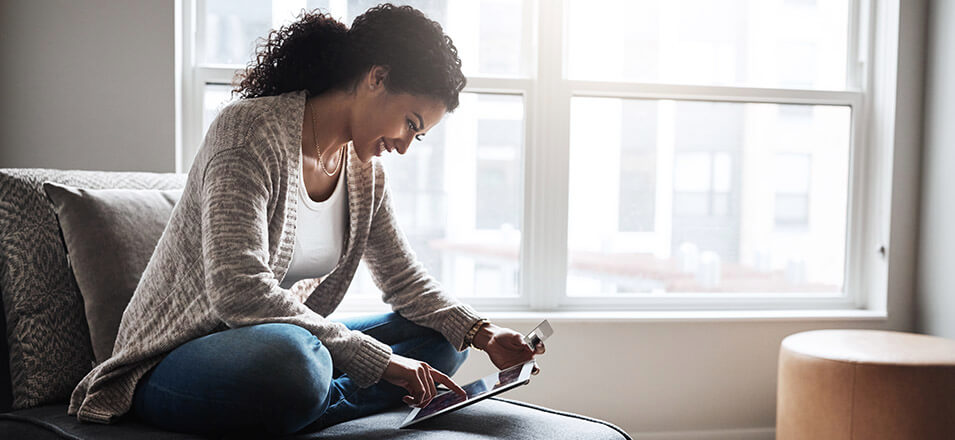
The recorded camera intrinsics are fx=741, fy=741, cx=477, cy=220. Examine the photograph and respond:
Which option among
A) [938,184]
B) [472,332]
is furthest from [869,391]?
[472,332]

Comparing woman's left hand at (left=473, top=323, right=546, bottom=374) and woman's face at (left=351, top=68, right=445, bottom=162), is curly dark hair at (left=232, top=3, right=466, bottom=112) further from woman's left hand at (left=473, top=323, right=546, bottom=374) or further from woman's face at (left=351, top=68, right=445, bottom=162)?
woman's left hand at (left=473, top=323, right=546, bottom=374)

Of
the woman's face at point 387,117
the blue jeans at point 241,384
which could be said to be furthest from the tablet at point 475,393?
the woman's face at point 387,117

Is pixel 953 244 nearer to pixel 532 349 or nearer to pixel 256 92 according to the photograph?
pixel 532 349

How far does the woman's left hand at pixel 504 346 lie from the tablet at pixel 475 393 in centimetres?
8

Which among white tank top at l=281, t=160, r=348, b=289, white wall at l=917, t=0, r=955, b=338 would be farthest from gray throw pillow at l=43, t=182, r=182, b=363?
white wall at l=917, t=0, r=955, b=338

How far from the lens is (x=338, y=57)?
4.62ft

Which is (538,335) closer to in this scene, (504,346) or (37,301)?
(504,346)

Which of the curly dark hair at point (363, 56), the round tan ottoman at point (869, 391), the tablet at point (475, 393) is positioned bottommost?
the round tan ottoman at point (869, 391)

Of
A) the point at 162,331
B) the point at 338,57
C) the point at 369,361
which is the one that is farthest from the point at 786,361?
the point at 162,331

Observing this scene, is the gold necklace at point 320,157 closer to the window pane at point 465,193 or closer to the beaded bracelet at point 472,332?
the beaded bracelet at point 472,332

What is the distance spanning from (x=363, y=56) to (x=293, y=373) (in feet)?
2.01

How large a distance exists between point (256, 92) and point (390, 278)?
47 cm

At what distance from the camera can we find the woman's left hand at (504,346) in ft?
4.86

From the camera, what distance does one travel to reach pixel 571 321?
89.7 inches
